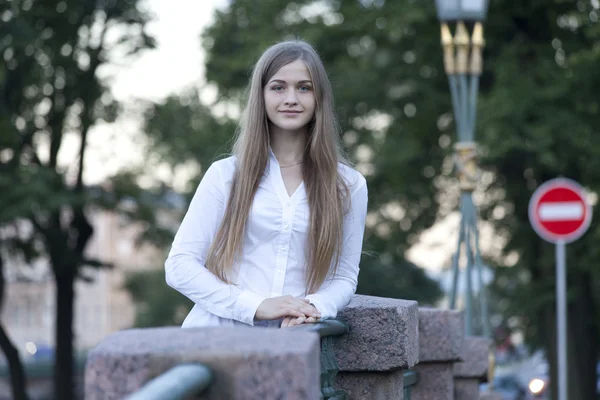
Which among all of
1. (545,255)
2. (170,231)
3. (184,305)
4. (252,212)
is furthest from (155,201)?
(252,212)

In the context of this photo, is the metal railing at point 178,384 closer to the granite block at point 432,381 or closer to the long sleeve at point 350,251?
the long sleeve at point 350,251

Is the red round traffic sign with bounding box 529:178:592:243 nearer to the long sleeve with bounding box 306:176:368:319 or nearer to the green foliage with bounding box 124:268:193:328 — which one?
the long sleeve with bounding box 306:176:368:319

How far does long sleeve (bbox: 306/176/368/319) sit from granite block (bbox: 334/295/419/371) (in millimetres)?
140

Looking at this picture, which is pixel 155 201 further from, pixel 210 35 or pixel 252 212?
pixel 252 212

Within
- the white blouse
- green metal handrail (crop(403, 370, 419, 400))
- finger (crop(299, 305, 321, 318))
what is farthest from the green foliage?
finger (crop(299, 305, 321, 318))

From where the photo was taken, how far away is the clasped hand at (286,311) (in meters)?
3.47

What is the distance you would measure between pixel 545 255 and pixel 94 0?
1043 centimetres

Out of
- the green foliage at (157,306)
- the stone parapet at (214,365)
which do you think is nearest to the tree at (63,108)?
the stone parapet at (214,365)

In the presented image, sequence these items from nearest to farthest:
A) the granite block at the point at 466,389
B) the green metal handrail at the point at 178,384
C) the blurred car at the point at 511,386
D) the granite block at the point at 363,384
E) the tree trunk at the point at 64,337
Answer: the green metal handrail at the point at 178,384 < the granite block at the point at 363,384 < the granite block at the point at 466,389 < the tree trunk at the point at 64,337 < the blurred car at the point at 511,386

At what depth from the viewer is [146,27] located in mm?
24859

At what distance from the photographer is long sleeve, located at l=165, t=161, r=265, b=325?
351cm

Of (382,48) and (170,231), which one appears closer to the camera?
(382,48)

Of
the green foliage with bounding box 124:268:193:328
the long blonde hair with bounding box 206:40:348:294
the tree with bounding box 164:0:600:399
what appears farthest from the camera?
the green foliage with bounding box 124:268:193:328

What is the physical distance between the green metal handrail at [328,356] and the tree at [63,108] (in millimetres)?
18058
